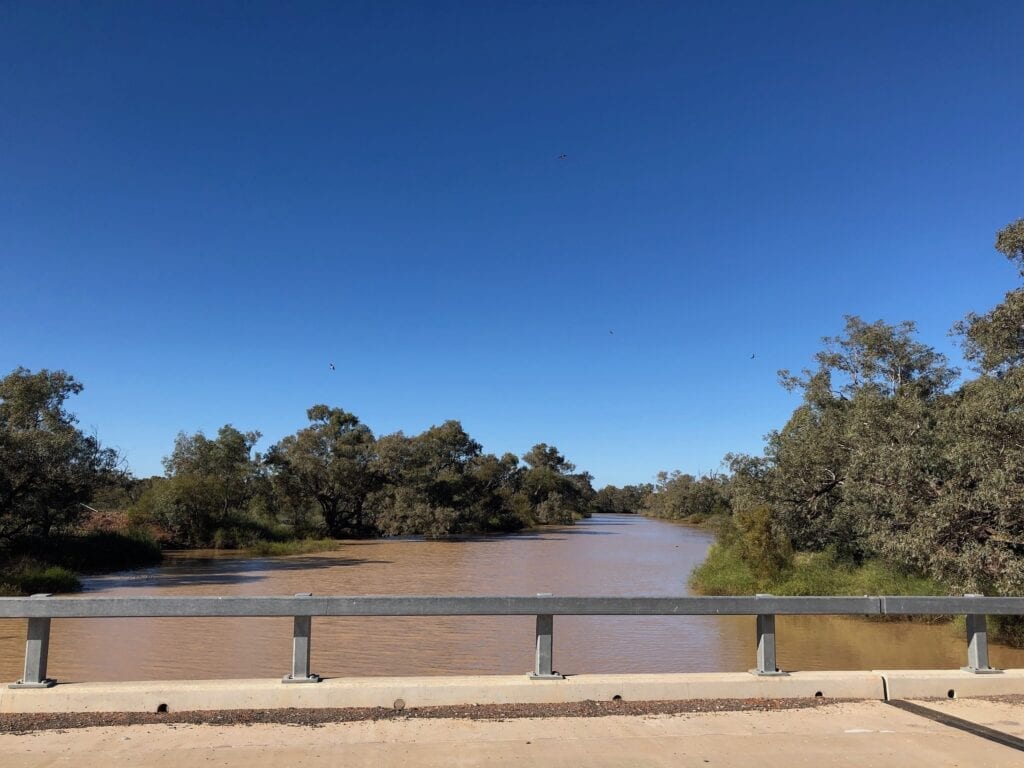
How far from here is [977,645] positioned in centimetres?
637

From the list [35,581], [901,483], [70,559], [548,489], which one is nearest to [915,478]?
[901,483]

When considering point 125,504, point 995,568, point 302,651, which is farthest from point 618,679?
point 125,504

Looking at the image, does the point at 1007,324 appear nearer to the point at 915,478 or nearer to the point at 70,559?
the point at 915,478

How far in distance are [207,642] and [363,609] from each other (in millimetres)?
8471

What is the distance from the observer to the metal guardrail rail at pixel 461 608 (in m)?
5.39

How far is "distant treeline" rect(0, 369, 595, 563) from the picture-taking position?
76.5ft

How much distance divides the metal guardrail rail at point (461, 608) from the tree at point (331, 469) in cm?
4641

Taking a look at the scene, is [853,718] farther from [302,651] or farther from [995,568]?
[995,568]

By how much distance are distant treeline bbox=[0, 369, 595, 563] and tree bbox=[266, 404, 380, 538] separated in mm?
80

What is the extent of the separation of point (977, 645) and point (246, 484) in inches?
1854

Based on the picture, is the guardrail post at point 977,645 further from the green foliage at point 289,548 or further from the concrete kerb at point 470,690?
the green foliage at point 289,548

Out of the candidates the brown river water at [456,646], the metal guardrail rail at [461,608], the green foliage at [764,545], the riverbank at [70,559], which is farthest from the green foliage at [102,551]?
the metal guardrail rail at [461,608]

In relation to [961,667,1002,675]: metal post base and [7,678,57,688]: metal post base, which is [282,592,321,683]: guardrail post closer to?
[7,678,57,688]: metal post base

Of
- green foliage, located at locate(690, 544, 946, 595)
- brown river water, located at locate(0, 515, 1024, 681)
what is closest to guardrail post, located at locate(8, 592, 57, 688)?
brown river water, located at locate(0, 515, 1024, 681)
